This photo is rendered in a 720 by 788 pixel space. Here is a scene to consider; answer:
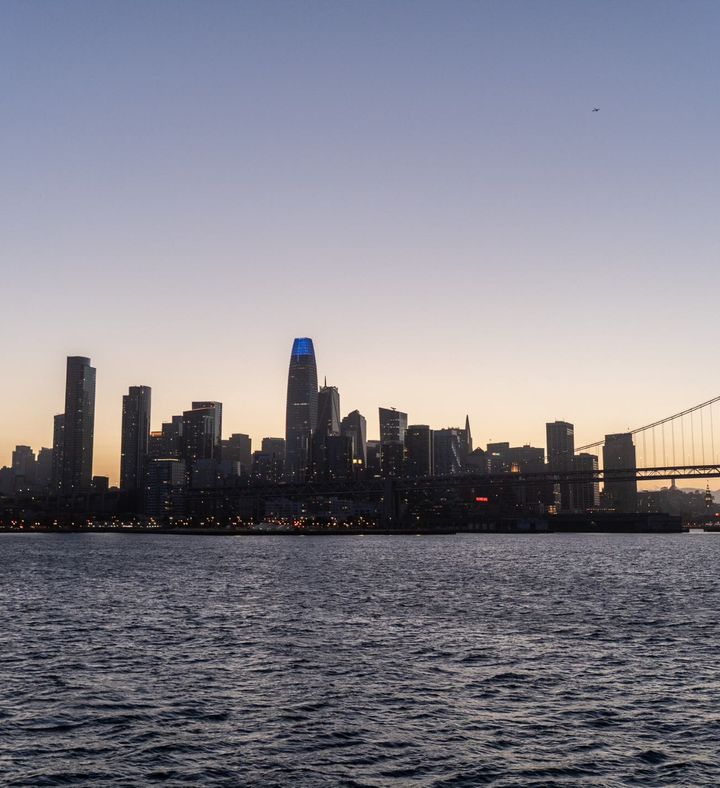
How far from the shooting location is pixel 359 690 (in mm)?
32281

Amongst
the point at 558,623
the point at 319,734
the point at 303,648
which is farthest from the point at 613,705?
the point at 558,623

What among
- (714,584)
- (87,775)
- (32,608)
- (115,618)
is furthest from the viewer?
(714,584)

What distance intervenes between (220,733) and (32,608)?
39.9 metres

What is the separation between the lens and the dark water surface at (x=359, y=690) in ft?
76.0

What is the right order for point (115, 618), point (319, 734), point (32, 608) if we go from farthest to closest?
point (32, 608), point (115, 618), point (319, 734)

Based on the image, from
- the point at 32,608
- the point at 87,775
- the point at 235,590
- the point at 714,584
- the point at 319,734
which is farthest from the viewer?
the point at 714,584

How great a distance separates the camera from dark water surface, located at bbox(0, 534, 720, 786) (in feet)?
76.0

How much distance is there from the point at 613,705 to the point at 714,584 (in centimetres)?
6155

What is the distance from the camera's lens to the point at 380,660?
3844 cm

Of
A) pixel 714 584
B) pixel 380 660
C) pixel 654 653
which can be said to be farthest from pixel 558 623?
pixel 714 584

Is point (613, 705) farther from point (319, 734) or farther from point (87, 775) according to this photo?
point (87, 775)

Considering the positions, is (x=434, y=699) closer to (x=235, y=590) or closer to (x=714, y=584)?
(x=235, y=590)

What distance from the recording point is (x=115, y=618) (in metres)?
54.7

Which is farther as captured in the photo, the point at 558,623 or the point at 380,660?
the point at 558,623
